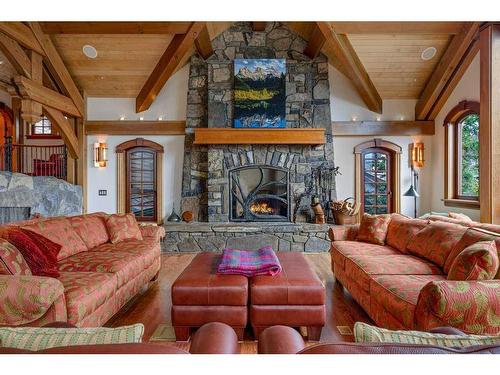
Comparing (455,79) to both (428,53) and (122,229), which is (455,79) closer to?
(428,53)

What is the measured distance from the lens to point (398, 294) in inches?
88.0

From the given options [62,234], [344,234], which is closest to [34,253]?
[62,234]

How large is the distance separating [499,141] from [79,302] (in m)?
4.95

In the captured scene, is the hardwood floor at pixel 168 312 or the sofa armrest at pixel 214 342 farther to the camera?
the hardwood floor at pixel 168 312

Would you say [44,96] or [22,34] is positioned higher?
[22,34]

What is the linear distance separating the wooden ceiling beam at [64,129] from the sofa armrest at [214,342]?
5.55 metres

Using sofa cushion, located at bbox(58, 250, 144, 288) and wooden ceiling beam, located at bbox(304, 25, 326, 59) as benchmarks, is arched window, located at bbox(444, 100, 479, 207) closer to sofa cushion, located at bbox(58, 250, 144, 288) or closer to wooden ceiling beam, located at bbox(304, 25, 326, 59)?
wooden ceiling beam, located at bbox(304, 25, 326, 59)

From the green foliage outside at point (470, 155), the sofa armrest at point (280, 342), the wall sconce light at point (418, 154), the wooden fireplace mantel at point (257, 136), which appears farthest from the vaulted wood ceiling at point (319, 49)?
the sofa armrest at point (280, 342)

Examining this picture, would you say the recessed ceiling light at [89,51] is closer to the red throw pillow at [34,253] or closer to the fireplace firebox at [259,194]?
the fireplace firebox at [259,194]

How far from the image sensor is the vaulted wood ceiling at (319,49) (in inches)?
196

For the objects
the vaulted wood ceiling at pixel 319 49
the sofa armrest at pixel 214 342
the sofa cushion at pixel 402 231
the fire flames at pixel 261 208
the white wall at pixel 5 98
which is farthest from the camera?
the white wall at pixel 5 98

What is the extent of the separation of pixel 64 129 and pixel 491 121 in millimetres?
6734
